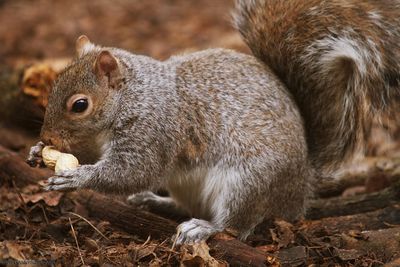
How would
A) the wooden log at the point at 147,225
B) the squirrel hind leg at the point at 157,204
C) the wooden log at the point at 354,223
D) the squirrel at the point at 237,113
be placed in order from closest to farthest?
the wooden log at the point at 147,225
the squirrel at the point at 237,113
the wooden log at the point at 354,223
the squirrel hind leg at the point at 157,204

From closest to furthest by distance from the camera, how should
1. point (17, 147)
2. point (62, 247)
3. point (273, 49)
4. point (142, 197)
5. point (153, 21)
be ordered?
point (62, 247) → point (273, 49) → point (142, 197) → point (17, 147) → point (153, 21)

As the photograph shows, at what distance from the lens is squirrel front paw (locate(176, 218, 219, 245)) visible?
344 cm

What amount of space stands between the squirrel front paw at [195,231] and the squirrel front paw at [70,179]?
632 mm

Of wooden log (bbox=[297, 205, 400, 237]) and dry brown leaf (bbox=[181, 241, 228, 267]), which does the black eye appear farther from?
wooden log (bbox=[297, 205, 400, 237])

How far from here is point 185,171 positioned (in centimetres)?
366

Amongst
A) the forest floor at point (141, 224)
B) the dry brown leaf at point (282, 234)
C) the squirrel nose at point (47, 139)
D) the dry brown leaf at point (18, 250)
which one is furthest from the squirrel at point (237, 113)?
the dry brown leaf at point (18, 250)

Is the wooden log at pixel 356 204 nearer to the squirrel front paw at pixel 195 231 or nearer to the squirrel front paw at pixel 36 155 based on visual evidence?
the squirrel front paw at pixel 195 231

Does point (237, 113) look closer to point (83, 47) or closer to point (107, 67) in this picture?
point (107, 67)

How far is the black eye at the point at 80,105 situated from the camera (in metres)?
3.36

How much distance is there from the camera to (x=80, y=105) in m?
3.38

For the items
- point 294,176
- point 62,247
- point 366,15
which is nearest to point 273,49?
point 366,15

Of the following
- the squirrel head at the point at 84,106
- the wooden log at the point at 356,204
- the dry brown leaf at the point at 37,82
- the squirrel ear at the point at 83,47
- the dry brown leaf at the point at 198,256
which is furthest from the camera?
the dry brown leaf at the point at 37,82

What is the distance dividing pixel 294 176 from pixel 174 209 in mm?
971

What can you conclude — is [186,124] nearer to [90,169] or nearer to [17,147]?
[90,169]
